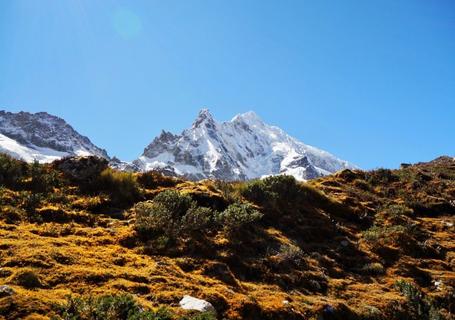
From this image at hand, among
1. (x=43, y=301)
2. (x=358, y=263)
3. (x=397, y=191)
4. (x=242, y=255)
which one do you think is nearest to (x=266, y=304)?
(x=242, y=255)

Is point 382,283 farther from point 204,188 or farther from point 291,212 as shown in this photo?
point 204,188

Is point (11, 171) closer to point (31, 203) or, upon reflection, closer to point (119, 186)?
point (31, 203)

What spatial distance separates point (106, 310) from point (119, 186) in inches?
336

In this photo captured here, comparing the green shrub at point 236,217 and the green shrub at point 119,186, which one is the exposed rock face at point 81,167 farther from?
the green shrub at point 236,217

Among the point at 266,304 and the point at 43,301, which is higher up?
the point at 266,304

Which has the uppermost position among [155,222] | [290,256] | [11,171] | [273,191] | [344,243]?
[273,191]

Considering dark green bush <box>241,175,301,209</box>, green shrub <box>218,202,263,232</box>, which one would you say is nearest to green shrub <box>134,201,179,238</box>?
green shrub <box>218,202,263,232</box>

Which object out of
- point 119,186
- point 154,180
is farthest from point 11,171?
point 154,180

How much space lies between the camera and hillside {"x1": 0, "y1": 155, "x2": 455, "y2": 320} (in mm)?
9430

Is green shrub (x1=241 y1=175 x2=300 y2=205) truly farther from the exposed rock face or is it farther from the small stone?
the small stone

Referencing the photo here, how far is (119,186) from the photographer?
53.5ft

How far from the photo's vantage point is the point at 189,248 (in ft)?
42.0

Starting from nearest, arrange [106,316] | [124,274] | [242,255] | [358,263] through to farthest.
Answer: [106,316] → [124,274] → [242,255] → [358,263]

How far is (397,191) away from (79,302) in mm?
19490
